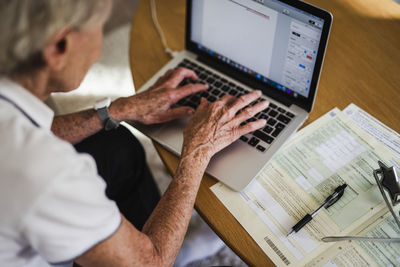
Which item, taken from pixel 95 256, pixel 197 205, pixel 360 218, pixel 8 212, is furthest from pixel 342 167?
pixel 8 212

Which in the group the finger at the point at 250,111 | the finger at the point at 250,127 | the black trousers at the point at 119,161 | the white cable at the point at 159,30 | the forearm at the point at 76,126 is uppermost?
the white cable at the point at 159,30

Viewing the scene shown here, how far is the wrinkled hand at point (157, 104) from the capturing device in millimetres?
1030

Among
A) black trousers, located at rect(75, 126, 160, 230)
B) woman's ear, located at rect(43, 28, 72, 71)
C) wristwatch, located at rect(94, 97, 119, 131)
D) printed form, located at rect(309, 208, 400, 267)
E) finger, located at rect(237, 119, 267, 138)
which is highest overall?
woman's ear, located at rect(43, 28, 72, 71)

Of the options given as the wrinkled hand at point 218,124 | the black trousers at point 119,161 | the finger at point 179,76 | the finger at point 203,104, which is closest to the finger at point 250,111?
the wrinkled hand at point 218,124

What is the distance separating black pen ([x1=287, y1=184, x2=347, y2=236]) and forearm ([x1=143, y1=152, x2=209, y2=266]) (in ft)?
0.81

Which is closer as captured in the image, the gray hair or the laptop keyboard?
the gray hair

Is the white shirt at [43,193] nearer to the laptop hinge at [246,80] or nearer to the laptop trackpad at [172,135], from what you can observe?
the laptop trackpad at [172,135]

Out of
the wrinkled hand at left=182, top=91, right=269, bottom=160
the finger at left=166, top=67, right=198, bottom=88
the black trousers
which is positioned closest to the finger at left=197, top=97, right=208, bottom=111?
the wrinkled hand at left=182, top=91, right=269, bottom=160

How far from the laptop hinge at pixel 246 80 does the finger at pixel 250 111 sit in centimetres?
7

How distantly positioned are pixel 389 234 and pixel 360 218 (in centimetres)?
7

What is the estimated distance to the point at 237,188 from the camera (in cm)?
88

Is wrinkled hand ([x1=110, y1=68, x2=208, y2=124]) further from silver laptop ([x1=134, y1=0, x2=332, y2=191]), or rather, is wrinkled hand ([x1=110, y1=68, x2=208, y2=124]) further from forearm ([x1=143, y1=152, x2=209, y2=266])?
forearm ([x1=143, y1=152, x2=209, y2=266])

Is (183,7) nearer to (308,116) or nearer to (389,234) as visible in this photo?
(308,116)

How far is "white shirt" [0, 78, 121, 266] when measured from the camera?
56 cm
